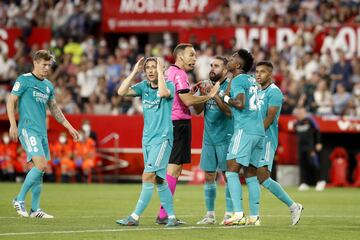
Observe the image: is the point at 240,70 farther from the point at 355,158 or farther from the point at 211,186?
the point at 355,158

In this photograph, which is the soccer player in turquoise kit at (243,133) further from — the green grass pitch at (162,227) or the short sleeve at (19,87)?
the short sleeve at (19,87)

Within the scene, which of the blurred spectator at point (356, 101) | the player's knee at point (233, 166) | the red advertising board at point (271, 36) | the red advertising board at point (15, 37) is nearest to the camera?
the player's knee at point (233, 166)

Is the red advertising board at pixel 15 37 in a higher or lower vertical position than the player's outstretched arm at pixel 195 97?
higher

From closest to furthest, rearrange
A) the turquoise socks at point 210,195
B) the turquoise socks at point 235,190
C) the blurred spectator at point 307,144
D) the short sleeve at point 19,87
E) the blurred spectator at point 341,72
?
the turquoise socks at point 235,190, the turquoise socks at point 210,195, the short sleeve at point 19,87, the blurred spectator at point 307,144, the blurred spectator at point 341,72

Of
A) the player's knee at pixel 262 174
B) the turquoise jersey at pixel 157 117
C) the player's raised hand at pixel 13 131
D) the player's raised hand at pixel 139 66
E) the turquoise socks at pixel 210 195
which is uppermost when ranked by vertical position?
the player's raised hand at pixel 139 66

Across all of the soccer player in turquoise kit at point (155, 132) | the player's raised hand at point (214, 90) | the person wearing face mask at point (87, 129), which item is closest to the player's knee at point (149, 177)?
the soccer player in turquoise kit at point (155, 132)

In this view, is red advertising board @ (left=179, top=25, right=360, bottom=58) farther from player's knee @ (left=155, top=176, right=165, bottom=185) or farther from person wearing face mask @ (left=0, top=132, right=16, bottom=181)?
player's knee @ (left=155, top=176, right=165, bottom=185)

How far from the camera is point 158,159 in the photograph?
42.7ft

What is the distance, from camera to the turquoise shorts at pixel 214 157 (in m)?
14.1

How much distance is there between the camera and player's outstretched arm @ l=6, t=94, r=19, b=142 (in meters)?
14.3

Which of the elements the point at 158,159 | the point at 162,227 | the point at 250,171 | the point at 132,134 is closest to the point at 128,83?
the point at 158,159

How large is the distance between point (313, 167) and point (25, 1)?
14054 mm

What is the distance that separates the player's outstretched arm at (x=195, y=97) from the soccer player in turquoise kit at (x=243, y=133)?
7.7 inches

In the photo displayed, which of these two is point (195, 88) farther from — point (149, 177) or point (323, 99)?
point (323, 99)
